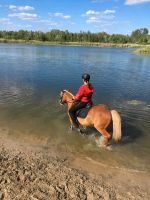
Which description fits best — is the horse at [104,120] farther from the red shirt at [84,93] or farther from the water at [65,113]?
the red shirt at [84,93]

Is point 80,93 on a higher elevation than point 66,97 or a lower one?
higher

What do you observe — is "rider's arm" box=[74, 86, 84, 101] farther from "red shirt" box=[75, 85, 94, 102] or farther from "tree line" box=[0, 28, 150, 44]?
"tree line" box=[0, 28, 150, 44]

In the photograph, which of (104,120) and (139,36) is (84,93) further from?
(139,36)

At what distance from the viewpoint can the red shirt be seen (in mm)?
9697

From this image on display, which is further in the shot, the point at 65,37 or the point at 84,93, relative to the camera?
the point at 65,37

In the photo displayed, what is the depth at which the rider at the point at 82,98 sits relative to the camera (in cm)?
963

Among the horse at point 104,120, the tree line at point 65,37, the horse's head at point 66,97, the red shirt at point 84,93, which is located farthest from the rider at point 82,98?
the tree line at point 65,37

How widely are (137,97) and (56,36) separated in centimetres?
13082

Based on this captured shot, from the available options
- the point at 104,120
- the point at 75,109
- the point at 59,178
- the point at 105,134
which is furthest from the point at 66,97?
the point at 59,178

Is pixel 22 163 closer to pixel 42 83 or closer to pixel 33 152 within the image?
pixel 33 152

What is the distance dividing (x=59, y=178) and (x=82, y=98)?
3.78 m

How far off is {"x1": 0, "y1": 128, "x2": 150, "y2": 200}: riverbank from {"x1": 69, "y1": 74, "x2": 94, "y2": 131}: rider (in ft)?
6.84

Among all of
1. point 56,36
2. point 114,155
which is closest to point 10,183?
point 114,155

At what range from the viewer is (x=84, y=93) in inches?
387
